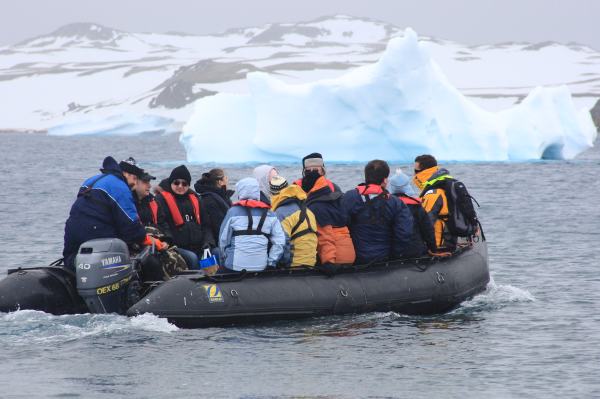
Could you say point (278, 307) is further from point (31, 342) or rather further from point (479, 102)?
point (479, 102)

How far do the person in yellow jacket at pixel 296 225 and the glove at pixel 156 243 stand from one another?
127 cm

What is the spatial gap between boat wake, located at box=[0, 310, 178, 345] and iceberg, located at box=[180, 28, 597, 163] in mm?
24010

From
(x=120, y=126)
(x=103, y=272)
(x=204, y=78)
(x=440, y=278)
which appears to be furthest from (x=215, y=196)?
(x=204, y=78)

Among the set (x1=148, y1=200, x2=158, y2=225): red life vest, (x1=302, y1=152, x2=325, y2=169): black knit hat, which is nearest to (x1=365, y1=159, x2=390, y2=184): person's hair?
(x1=302, y1=152, x2=325, y2=169): black knit hat

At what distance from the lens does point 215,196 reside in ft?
41.4

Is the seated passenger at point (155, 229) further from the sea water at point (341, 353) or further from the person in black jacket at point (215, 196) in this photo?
the sea water at point (341, 353)

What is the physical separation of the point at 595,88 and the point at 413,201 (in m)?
118

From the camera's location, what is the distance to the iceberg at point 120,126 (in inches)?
3948

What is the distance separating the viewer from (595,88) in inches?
4921

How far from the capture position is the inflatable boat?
36.5 ft

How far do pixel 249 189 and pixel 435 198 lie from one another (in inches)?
112

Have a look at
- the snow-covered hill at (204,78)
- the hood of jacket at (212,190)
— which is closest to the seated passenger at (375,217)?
the hood of jacket at (212,190)

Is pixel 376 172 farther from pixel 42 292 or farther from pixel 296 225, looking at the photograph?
pixel 42 292

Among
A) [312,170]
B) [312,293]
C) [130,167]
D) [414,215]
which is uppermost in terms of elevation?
[130,167]
